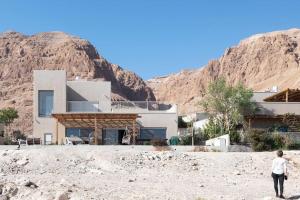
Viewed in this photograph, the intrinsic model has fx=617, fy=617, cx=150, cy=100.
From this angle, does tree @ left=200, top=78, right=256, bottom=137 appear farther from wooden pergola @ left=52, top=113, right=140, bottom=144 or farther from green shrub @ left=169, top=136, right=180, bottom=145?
wooden pergola @ left=52, top=113, right=140, bottom=144

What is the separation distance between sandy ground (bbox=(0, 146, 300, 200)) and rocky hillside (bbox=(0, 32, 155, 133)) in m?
88.7

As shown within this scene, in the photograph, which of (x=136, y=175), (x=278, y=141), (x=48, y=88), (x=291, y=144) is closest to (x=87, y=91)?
(x=48, y=88)

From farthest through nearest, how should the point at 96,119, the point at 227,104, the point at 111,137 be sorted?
the point at 227,104
the point at 111,137
the point at 96,119

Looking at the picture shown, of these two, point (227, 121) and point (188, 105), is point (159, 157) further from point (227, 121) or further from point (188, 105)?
point (188, 105)

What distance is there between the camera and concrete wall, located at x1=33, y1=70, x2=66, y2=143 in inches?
1788

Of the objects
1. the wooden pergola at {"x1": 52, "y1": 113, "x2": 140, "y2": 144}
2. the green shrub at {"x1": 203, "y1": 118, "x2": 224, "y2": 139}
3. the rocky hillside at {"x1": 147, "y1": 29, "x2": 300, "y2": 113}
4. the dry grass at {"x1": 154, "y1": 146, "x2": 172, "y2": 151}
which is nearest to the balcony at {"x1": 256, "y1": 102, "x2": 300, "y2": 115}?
the green shrub at {"x1": 203, "y1": 118, "x2": 224, "y2": 139}

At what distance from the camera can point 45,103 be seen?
4594 cm

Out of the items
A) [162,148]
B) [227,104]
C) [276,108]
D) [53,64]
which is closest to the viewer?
[162,148]

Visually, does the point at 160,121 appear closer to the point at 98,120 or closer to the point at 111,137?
the point at 111,137

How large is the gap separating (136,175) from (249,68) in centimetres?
11788

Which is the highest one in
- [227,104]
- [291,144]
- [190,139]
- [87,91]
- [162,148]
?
[87,91]

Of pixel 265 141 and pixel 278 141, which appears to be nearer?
pixel 265 141

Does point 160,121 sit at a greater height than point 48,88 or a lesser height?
lesser

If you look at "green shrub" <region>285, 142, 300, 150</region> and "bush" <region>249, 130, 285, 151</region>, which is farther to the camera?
"green shrub" <region>285, 142, 300, 150</region>
